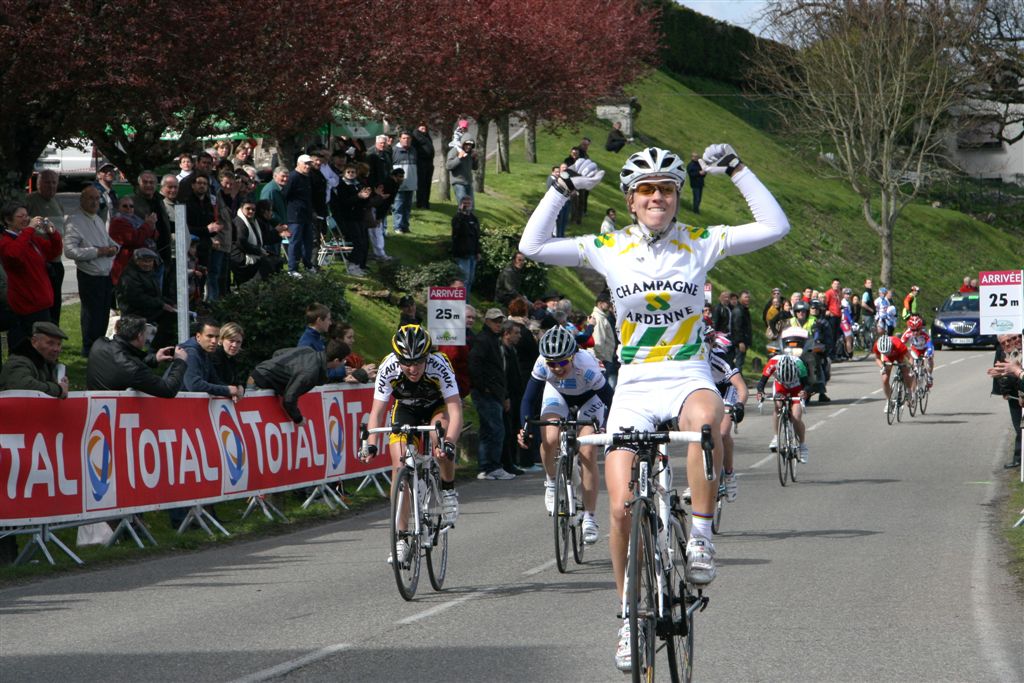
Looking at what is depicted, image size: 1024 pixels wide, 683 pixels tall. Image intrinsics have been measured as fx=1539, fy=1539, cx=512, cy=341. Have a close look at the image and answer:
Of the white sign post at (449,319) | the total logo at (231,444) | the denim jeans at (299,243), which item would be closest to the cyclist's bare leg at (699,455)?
the total logo at (231,444)

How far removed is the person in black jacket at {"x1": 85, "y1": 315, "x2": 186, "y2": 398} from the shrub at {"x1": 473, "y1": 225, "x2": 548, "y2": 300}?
58.7 ft

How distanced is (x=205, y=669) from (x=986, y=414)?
23212 millimetres

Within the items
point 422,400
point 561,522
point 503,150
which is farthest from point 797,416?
point 503,150

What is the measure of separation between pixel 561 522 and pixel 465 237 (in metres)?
16.7

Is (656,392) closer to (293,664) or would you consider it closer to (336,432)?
(293,664)

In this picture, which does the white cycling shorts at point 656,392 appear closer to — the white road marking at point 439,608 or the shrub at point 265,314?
the white road marking at point 439,608

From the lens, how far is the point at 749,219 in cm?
5684

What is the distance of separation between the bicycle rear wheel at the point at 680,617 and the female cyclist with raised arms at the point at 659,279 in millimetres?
178

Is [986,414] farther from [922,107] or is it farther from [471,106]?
[922,107]

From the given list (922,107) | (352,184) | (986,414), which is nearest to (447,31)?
(352,184)

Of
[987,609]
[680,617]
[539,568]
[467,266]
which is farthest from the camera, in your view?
[467,266]

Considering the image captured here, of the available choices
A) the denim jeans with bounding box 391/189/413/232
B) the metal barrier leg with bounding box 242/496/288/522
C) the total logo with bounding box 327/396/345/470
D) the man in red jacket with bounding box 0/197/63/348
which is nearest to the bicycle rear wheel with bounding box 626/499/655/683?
the metal barrier leg with bounding box 242/496/288/522

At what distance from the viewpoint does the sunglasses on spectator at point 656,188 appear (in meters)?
7.43

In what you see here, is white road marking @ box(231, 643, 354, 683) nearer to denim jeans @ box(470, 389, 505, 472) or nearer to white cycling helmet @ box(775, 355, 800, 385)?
denim jeans @ box(470, 389, 505, 472)
